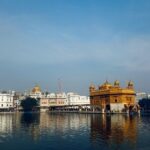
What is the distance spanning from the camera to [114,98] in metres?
116

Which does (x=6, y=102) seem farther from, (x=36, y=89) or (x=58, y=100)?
(x=58, y=100)

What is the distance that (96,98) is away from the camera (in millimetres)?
127438

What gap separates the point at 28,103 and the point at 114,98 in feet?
185

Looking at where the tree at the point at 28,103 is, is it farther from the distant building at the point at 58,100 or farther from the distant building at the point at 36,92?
the distant building at the point at 36,92

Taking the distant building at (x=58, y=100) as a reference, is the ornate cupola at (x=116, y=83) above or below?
above

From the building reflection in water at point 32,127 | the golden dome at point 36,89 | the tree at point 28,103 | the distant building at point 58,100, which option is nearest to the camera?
the building reflection in water at point 32,127

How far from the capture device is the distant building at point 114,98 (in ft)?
375

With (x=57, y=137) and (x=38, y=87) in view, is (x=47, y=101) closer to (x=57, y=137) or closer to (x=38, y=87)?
(x=38, y=87)

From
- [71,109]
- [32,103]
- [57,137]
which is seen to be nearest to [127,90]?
[71,109]

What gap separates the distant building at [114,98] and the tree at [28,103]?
41.5 metres

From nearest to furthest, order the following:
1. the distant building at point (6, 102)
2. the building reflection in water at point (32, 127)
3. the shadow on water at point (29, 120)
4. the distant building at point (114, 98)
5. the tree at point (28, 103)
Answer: the building reflection in water at point (32, 127)
the shadow on water at point (29, 120)
the distant building at point (114, 98)
the tree at point (28, 103)
the distant building at point (6, 102)

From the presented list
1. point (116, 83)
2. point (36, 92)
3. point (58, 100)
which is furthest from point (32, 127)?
point (36, 92)

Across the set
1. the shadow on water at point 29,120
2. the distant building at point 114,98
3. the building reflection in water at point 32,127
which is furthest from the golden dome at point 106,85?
the building reflection in water at point 32,127

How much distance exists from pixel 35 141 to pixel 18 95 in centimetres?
14521
